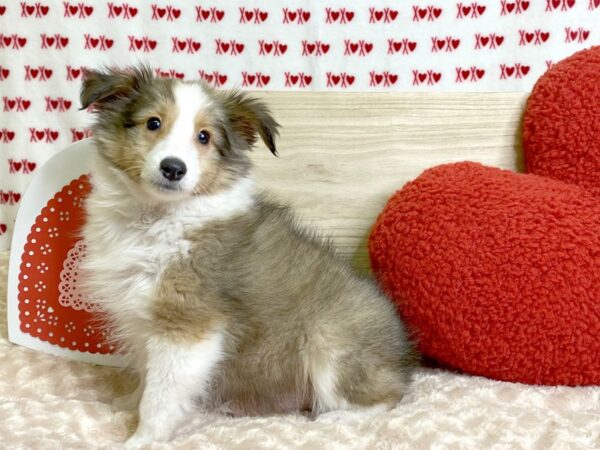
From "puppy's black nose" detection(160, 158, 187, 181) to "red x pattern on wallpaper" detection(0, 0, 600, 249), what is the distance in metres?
1.39

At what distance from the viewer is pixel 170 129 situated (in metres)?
2.10

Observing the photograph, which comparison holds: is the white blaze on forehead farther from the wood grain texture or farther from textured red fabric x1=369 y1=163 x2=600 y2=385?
textured red fabric x1=369 y1=163 x2=600 y2=385

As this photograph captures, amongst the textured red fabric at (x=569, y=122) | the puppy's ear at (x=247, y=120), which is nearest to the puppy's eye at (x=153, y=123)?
the puppy's ear at (x=247, y=120)

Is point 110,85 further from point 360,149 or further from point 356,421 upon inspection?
point 356,421

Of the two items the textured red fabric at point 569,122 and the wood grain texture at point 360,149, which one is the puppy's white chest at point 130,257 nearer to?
the wood grain texture at point 360,149

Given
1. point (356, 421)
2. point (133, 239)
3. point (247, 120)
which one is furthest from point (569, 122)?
point (133, 239)

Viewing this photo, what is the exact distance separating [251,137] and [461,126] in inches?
46.9

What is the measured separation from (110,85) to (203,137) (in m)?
0.38

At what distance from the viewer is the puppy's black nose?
1.99 metres

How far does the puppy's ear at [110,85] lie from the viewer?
2127 mm

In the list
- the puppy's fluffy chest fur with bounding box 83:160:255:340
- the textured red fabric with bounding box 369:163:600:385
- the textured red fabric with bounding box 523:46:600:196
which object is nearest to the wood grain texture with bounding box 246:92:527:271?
the textured red fabric with bounding box 523:46:600:196

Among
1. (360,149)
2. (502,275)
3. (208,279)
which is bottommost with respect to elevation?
(502,275)

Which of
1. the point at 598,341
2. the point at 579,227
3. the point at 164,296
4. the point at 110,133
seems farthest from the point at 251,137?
the point at 598,341

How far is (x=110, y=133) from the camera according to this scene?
87.1 inches
